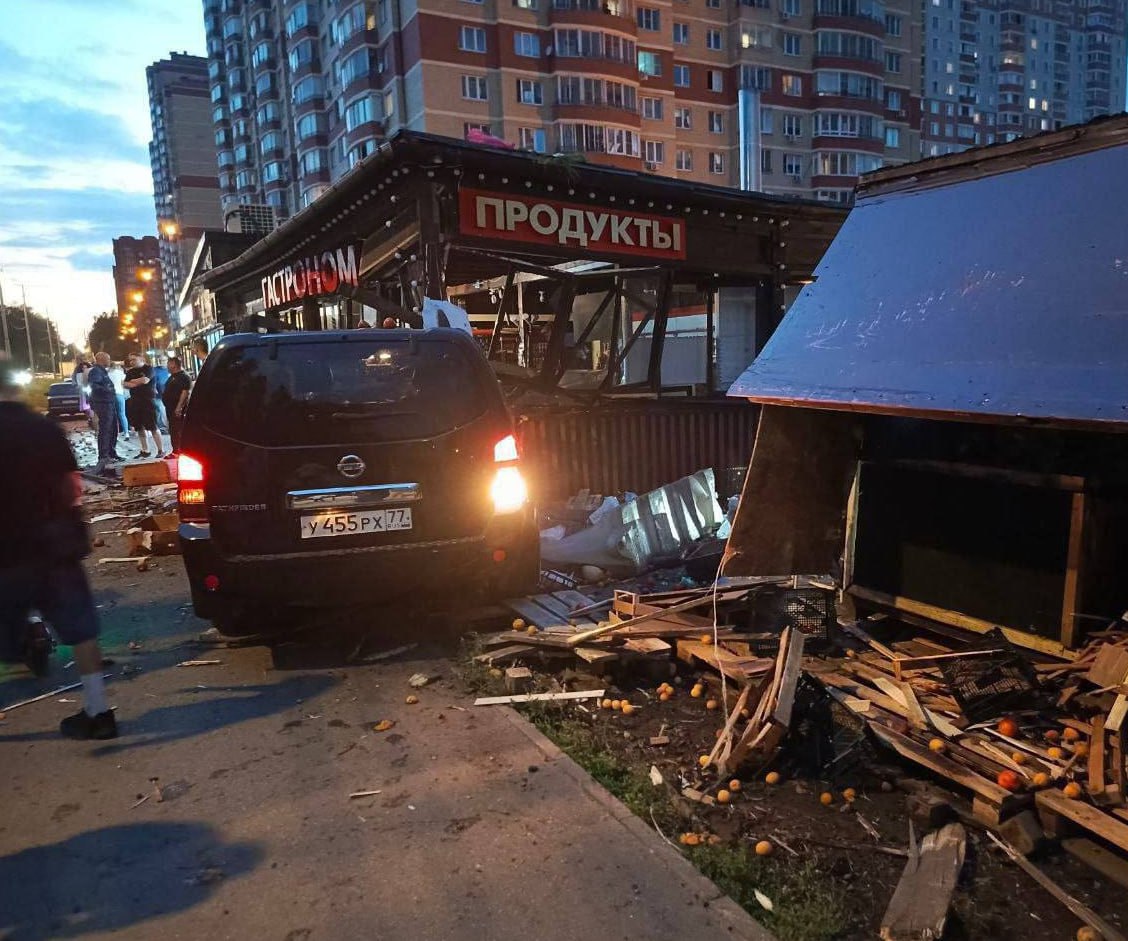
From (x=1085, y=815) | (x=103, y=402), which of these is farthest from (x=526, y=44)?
(x=1085, y=815)

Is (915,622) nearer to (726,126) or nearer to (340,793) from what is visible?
(340,793)

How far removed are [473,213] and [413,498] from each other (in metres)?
4.89

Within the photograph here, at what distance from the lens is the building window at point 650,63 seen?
2311 inches

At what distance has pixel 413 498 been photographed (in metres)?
4.63

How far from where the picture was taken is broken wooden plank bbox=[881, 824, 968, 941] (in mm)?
2361

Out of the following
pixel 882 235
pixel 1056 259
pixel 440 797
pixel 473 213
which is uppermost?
pixel 473 213

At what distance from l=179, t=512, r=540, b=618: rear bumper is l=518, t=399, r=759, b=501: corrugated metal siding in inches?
141

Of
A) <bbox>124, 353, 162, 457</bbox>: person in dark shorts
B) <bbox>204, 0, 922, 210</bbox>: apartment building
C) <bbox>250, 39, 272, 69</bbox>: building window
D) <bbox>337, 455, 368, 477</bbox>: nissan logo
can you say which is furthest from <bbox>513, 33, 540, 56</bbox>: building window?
<bbox>337, 455, 368, 477</bbox>: nissan logo

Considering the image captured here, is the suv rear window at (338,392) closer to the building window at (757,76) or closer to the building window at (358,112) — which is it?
the building window at (358,112)

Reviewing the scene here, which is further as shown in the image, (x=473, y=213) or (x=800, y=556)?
(x=473, y=213)

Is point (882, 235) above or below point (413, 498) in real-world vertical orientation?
above

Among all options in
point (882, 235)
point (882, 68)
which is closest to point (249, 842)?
point (882, 235)

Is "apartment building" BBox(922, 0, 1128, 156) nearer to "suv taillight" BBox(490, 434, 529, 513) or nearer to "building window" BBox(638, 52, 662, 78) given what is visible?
"building window" BBox(638, 52, 662, 78)

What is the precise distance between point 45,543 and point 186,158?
437 feet
